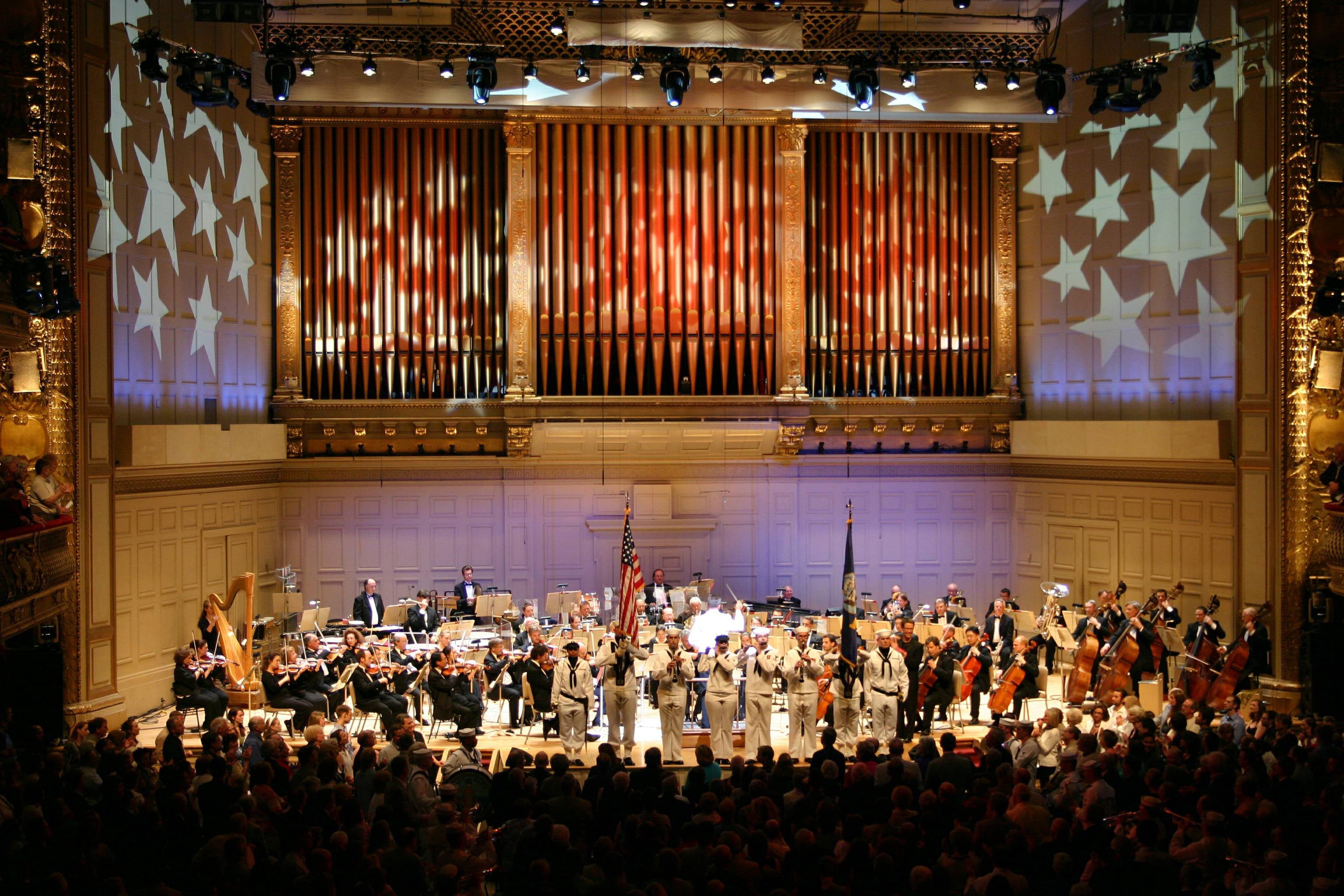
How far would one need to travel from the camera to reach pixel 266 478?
1656cm

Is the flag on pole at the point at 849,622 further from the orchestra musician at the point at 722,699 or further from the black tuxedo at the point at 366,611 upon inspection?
the black tuxedo at the point at 366,611

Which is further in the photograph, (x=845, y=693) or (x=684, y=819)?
(x=845, y=693)

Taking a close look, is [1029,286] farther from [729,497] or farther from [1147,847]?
[1147,847]

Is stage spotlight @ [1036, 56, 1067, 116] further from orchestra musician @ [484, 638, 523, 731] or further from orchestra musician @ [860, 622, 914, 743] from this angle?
orchestra musician @ [484, 638, 523, 731]

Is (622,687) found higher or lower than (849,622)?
lower

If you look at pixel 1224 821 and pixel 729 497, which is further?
pixel 729 497

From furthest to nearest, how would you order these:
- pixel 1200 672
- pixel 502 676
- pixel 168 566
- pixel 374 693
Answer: pixel 168 566
pixel 502 676
pixel 1200 672
pixel 374 693

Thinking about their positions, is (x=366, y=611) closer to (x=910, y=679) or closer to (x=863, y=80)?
(x=910, y=679)

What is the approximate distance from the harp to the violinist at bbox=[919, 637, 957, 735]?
7783 mm

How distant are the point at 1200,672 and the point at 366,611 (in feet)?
33.1

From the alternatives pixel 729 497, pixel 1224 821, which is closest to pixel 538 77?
pixel 729 497

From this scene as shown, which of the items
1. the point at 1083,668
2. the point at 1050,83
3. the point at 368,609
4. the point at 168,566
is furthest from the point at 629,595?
the point at 1050,83

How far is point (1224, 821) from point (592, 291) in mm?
11928

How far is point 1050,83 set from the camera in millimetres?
14195
